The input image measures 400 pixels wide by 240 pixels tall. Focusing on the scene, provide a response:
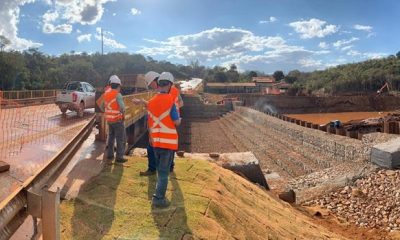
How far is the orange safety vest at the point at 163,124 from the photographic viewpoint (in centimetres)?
535

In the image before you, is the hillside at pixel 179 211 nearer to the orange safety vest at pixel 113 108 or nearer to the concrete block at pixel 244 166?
the orange safety vest at pixel 113 108

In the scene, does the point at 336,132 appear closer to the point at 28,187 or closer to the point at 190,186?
the point at 190,186

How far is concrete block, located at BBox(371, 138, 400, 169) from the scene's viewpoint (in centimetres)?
1110

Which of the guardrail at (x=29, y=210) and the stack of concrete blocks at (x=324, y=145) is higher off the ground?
the guardrail at (x=29, y=210)

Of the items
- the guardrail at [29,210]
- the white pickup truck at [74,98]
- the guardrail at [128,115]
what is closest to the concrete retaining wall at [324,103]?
the guardrail at [128,115]

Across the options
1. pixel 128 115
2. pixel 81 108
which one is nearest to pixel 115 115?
pixel 128 115

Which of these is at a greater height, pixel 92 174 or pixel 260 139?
pixel 92 174

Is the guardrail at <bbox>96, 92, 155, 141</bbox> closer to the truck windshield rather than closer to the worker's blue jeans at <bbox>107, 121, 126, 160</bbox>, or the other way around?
the worker's blue jeans at <bbox>107, 121, 126, 160</bbox>

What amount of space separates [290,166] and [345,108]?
5643cm

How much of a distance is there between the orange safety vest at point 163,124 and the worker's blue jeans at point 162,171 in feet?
0.29

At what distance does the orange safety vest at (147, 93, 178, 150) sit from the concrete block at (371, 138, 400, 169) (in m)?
8.28

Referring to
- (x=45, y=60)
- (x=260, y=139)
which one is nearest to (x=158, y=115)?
(x=260, y=139)

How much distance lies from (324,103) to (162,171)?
6765cm

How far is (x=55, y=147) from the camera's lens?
9883mm
